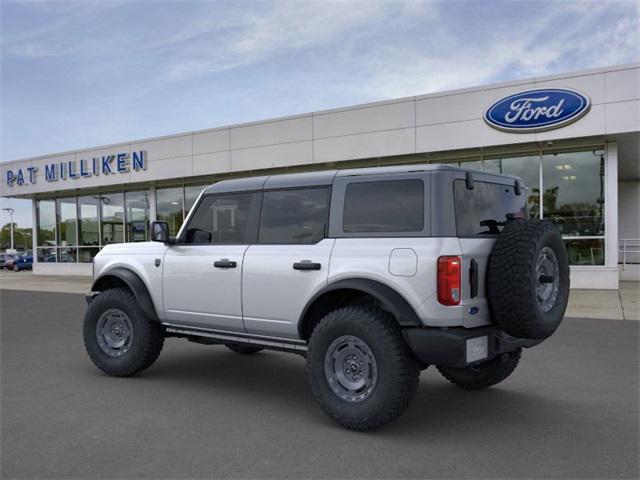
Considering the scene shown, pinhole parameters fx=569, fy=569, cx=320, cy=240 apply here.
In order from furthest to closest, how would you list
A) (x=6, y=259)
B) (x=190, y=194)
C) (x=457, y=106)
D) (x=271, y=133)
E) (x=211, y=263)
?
1. (x=6, y=259)
2. (x=190, y=194)
3. (x=271, y=133)
4. (x=457, y=106)
5. (x=211, y=263)

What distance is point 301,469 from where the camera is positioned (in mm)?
3617

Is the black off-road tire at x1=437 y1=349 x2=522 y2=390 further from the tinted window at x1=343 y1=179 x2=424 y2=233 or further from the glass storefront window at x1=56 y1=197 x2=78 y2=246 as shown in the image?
the glass storefront window at x1=56 y1=197 x2=78 y2=246

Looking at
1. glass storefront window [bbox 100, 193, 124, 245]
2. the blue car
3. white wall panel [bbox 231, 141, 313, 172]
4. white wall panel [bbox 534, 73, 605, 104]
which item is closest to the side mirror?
white wall panel [bbox 534, 73, 605, 104]

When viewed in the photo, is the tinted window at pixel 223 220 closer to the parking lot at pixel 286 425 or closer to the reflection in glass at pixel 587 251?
the parking lot at pixel 286 425

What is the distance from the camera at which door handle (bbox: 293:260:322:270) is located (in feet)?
15.3

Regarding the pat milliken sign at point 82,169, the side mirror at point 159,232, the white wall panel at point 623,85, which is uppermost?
the white wall panel at point 623,85

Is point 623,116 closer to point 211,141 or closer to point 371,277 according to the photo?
point 371,277

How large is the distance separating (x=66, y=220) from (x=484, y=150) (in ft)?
62.8

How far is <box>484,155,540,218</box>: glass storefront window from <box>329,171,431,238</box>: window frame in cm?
1118

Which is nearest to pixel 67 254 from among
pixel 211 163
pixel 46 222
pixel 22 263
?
pixel 46 222

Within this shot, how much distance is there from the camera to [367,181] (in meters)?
4.66

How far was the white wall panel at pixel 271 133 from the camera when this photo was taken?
57.2 feet

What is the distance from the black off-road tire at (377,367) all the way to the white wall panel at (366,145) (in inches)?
471

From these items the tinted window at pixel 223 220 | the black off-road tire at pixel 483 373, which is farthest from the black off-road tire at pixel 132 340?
the black off-road tire at pixel 483 373
